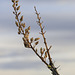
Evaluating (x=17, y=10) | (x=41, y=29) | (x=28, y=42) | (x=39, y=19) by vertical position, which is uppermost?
(x=17, y=10)

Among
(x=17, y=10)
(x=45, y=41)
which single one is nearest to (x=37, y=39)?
(x=45, y=41)

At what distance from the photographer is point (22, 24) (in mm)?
4035

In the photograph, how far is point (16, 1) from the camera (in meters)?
4.54

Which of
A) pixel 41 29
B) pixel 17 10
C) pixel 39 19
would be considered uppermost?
pixel 17 10

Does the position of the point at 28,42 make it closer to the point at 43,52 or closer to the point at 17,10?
the point at 43,52

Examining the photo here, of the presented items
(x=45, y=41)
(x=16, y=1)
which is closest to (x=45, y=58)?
(x=45, y=41)

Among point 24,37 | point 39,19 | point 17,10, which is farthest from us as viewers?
point 17,10

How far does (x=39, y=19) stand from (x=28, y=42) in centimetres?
72

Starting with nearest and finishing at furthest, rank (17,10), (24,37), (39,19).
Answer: (24,37), (39,19), (17,10)

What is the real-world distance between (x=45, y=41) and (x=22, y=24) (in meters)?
0.74

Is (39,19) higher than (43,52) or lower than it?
higher

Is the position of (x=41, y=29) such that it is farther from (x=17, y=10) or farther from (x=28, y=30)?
(x=17, y=10)

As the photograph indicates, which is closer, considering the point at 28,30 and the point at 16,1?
the point at 28,30

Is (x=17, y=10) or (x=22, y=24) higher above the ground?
(x=17, y=10)
